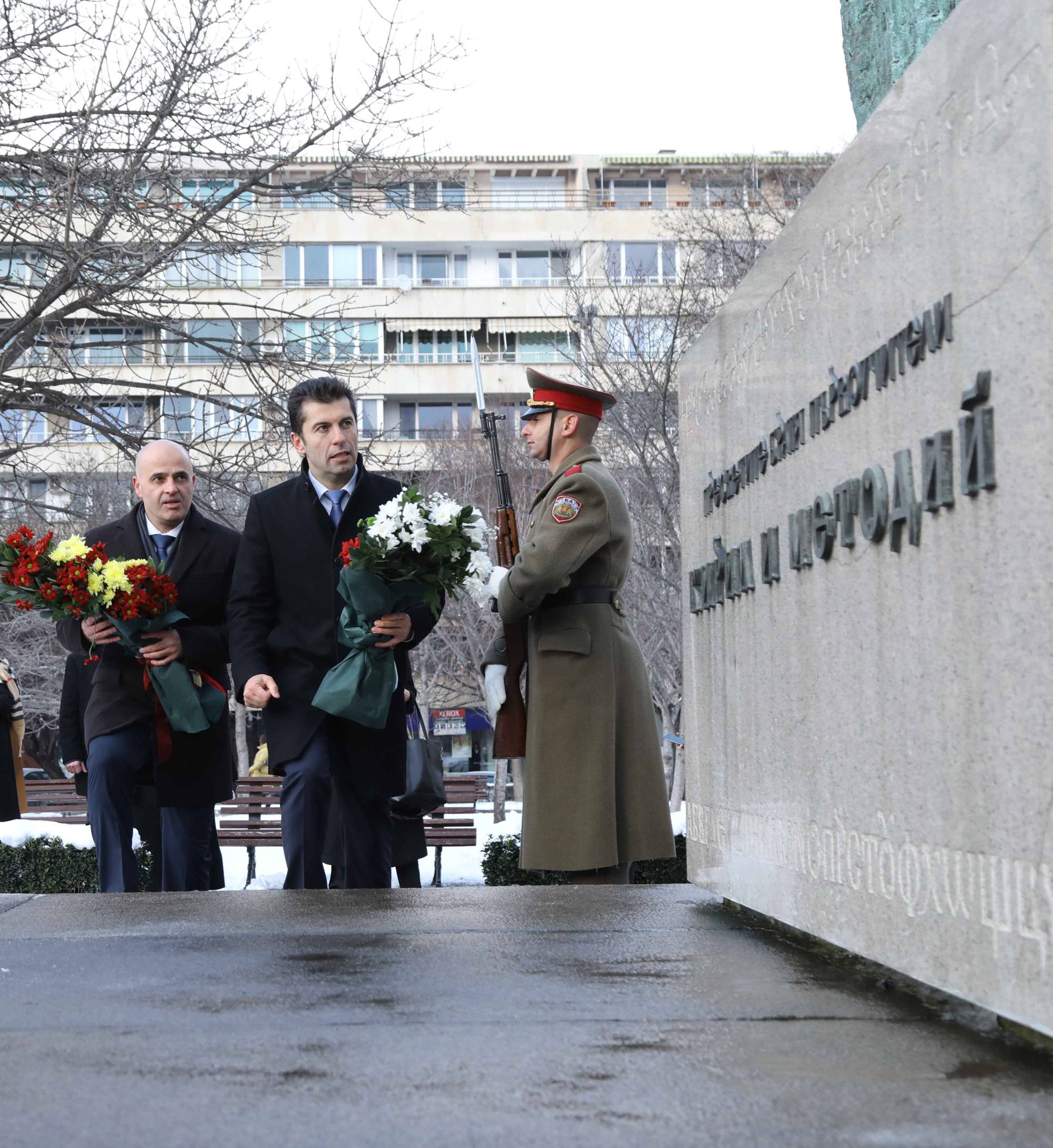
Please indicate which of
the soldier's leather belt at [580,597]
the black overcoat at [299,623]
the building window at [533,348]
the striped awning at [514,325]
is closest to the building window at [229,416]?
the black overcoat at [299,623]

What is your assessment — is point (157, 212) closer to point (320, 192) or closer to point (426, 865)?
point (320, 192)

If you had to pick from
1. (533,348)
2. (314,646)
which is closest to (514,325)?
(533,348)

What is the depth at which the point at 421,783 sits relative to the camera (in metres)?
7.26

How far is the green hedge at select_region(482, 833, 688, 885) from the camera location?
31.3ft

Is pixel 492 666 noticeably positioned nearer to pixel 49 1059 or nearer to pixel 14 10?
pixel 49 1059

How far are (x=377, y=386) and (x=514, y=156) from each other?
10.9 meters

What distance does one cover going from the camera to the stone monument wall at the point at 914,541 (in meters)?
2.25

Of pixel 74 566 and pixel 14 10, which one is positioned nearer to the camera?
pixel 74 566

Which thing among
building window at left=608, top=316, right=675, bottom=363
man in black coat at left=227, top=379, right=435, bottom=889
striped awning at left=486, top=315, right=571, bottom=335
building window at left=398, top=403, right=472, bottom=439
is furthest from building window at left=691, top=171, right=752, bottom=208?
striped awning at left=486, top=315, right=571, bottom=335

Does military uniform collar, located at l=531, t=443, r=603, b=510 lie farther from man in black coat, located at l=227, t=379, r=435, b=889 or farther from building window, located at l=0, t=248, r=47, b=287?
building window, located at l=0, t=248, r=47, b=287

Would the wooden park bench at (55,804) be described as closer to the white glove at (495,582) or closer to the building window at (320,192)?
the building window at (320,192)

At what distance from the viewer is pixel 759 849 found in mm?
3799

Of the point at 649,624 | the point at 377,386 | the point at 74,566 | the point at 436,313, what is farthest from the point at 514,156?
the point at 74,566

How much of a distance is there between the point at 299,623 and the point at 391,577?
69cm
